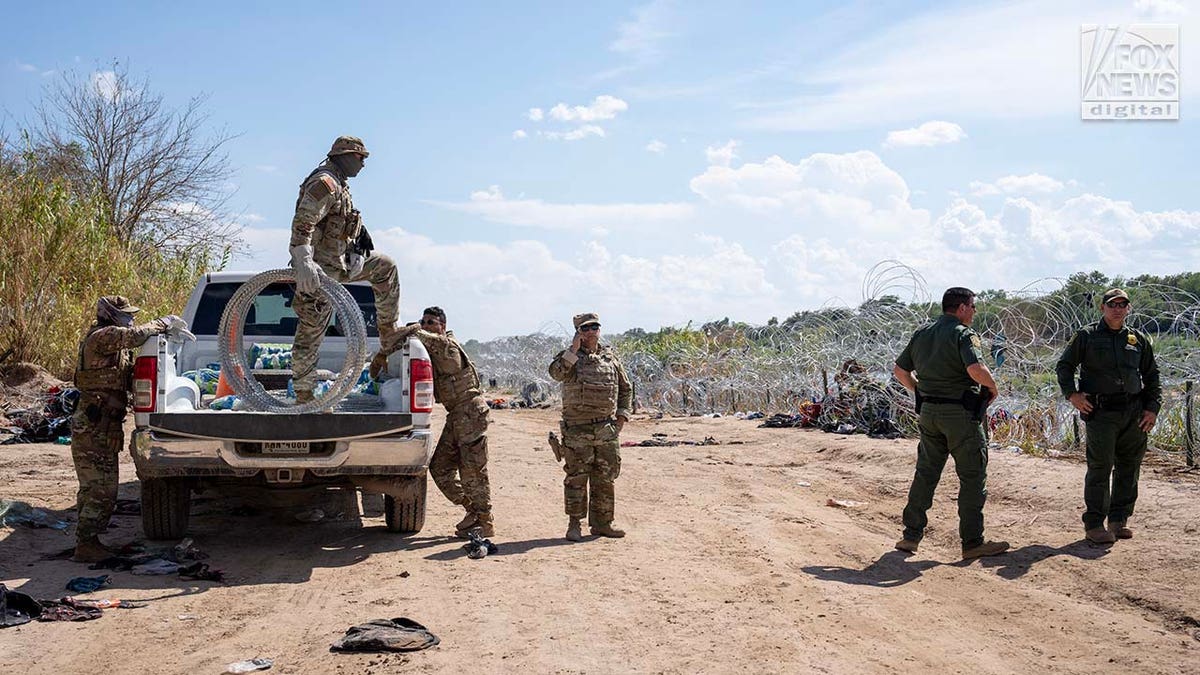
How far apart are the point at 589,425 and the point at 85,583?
128 inches

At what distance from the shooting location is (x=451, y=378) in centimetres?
713

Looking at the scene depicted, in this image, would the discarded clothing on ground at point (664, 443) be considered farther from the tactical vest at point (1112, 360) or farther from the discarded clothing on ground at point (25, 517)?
the discarded clothing on ground at point (25, 517)

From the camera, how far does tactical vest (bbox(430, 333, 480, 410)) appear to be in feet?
23.3

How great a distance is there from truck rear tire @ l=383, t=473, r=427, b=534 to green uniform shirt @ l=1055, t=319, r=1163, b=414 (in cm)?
449

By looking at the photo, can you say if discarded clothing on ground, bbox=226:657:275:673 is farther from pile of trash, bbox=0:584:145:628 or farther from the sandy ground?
pile of trash, bbox=0:584:145:628

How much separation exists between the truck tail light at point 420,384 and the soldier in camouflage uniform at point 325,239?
2.51 ft

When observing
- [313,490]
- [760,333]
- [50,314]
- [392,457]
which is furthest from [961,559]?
[50,314]

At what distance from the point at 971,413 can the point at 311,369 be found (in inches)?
172

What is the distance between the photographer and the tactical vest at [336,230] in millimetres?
6879

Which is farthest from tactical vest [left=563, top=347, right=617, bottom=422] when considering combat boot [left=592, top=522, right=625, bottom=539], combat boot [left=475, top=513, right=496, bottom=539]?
combat boot [left=475, top=513, right=496, bottom=539]

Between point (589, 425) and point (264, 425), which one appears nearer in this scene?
point (264, 425)

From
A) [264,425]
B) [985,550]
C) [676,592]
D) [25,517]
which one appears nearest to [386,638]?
[676,592]

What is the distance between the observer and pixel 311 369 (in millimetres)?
7012

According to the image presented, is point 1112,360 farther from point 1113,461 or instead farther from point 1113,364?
point 1113,461
